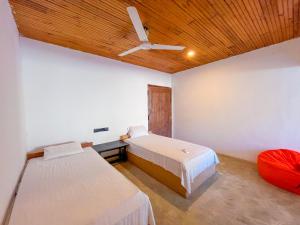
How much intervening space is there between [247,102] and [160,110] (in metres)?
2.48

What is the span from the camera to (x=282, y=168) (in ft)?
7.10

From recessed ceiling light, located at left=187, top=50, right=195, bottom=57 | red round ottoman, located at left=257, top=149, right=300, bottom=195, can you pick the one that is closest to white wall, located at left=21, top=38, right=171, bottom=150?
recessed ceiling light, located at left=187, top=50, right=195, bottom=57

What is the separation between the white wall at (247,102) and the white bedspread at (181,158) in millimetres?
1363

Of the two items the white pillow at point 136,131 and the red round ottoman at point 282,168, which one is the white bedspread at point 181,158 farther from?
the red round ottoman at point 282,168

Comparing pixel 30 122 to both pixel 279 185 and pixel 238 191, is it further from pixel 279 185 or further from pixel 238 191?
pixel 279 185

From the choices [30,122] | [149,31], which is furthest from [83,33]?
[30,122]

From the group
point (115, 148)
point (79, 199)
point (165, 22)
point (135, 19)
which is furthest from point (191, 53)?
point (79, 199)

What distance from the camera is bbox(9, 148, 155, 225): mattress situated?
1.04 m

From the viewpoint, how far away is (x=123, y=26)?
2029 mm

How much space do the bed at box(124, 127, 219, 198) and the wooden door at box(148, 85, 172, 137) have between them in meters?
1.59

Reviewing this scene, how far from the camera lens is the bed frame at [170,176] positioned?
214 centimetres

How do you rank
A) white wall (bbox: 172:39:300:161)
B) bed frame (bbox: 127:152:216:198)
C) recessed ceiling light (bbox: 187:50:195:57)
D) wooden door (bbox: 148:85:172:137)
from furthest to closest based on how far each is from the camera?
wooden door (bbox: 148:85:172:137) → recessed ceiling light (bbox: 187:50:195:57) → white wall (bbox: 172:39:300:161) → bed frame (bbox: 127:152:216:198)

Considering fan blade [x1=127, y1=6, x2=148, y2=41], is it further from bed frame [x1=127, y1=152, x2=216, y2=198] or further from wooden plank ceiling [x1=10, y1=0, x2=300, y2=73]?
bed frame [x1=127, y1=152, x2=216, y2=198]

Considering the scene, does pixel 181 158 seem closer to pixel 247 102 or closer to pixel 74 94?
pixel 247 102
